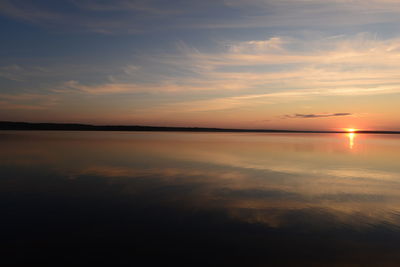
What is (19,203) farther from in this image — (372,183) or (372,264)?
(372,183)

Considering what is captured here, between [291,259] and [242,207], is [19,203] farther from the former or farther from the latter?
[291,259]

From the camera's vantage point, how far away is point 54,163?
16.2 m

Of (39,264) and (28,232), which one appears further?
(28,232)

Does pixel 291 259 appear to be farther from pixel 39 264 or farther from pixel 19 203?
pixel 19 203

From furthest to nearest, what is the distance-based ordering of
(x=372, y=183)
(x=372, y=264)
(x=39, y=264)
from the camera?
(x=372, y=183)
(x=372, y=264)
(x=39, y=264)

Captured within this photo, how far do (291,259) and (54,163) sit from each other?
47.1ft

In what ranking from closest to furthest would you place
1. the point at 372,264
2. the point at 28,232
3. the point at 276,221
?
the point at 372,264, the point at 28,232, the point at 276,221

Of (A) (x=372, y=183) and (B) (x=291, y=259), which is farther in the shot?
(A) (x=372, y=183)

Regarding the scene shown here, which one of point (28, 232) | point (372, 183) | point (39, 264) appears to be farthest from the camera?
point (372, 183)

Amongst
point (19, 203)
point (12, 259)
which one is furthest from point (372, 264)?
point (19, 203)

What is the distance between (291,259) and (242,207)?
3.21 metres

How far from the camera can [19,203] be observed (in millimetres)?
8109

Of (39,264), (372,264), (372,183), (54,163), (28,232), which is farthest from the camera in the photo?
(54,163)

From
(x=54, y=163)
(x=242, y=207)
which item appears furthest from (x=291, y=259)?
(x=54, y=163)
